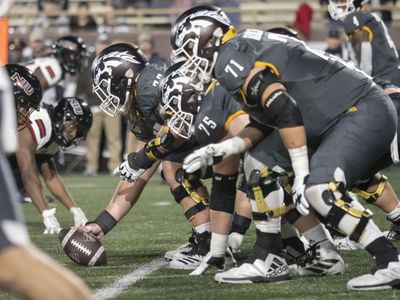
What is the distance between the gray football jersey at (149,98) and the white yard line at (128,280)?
0.84 metres

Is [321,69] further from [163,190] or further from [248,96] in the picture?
[163,190]

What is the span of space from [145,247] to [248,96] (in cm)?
228

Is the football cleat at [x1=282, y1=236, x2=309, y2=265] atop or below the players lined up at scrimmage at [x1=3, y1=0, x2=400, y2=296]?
below

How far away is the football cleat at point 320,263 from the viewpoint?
5.04 metres

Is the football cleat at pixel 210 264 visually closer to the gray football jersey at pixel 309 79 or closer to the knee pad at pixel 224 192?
the knee pad at pixel 224 192

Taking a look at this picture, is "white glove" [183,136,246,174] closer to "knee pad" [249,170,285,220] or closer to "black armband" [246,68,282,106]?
"knee pad" [249,170,285,220]

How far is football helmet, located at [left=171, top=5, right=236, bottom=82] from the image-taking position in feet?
16.0

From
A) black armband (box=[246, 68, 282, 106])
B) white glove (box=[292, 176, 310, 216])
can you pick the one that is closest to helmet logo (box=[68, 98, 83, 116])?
black armband (box=[246, 68, 282, 106])

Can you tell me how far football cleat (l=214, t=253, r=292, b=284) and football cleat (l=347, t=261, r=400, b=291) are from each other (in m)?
0.47

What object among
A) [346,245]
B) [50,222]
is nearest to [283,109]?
[346,245]

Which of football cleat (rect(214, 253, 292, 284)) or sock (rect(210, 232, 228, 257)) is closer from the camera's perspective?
football cleat (rect(214, 253, 292, 284))

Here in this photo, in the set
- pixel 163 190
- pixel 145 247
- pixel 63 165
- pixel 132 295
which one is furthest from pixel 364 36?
pixel 63 165

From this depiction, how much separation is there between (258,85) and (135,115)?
166cm

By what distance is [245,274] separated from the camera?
4785 millimetres
